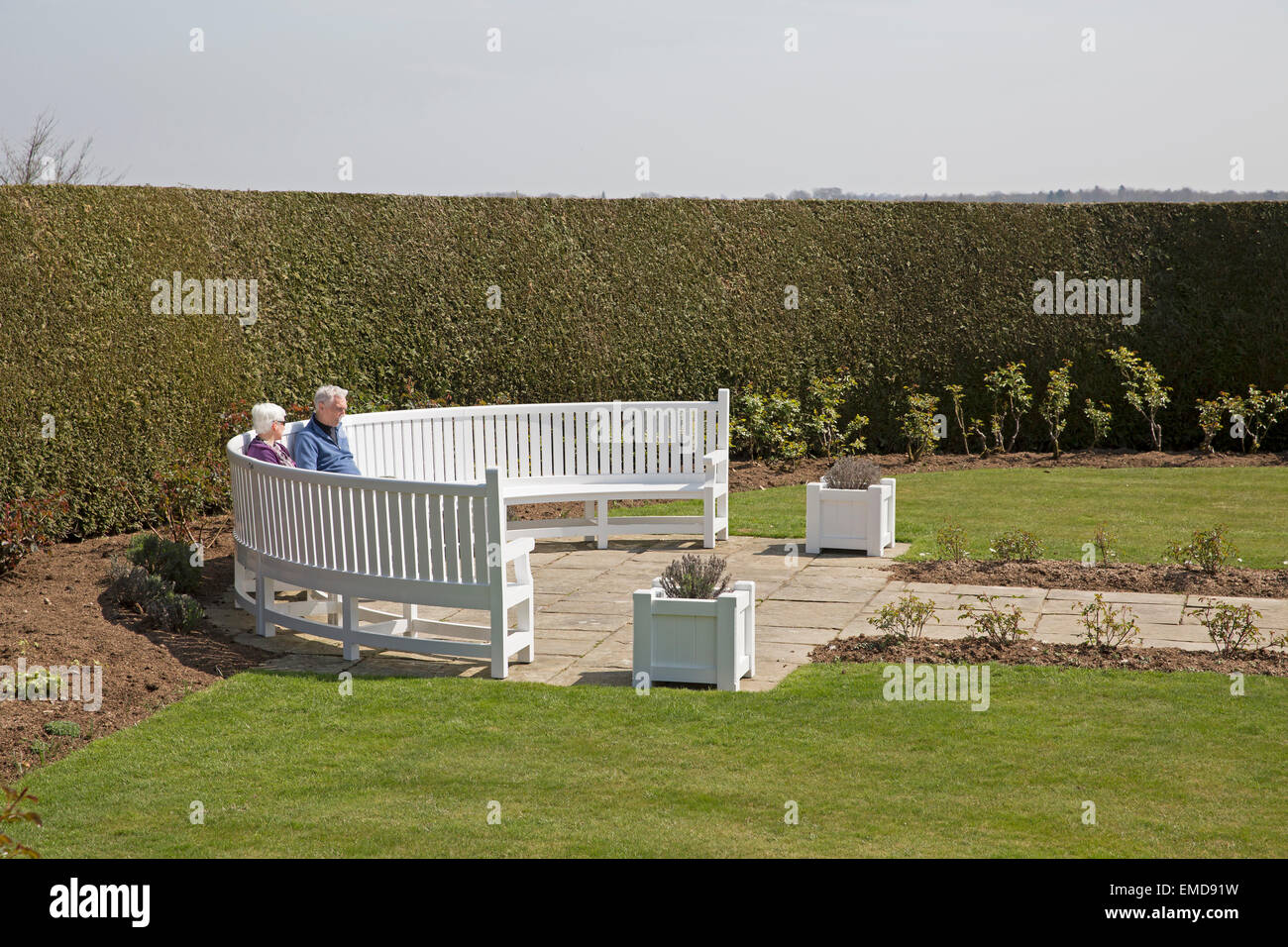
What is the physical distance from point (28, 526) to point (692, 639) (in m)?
5.63

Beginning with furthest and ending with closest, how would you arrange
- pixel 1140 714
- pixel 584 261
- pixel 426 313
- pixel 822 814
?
1. pixel 584 261
2. pixel 426 313
3. pixel 1140 714
4. pixel 822 814

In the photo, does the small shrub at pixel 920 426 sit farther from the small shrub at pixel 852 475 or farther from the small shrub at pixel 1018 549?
the small shrub at pixel 1018 549

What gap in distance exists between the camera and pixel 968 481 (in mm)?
13516

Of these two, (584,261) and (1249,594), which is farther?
(584,261)

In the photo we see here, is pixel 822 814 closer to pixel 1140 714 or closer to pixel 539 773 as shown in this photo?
pixel 539 773

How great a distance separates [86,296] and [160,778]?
21.2 ft

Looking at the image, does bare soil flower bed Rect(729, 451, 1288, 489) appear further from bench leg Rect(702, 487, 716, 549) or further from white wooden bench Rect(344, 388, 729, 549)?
bench leg Rect(702, 487, 716, 549)

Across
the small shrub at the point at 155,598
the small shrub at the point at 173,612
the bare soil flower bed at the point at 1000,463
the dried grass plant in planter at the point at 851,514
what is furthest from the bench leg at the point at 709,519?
the small shrub at the point at 173,612

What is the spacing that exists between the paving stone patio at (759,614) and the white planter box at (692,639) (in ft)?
0.49

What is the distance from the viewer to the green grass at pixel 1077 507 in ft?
33.4

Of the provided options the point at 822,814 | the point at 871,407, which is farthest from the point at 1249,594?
the point at 871,407

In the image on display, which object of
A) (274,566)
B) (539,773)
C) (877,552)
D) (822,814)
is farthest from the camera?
(877,552)

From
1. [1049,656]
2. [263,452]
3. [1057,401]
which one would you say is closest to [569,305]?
[1057,401]

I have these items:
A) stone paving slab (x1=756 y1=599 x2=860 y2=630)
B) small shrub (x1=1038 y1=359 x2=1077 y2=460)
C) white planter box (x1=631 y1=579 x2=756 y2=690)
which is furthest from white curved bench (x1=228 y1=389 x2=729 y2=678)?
small shrub (x1=1038 y1=359 x2=1077 y2=460)
